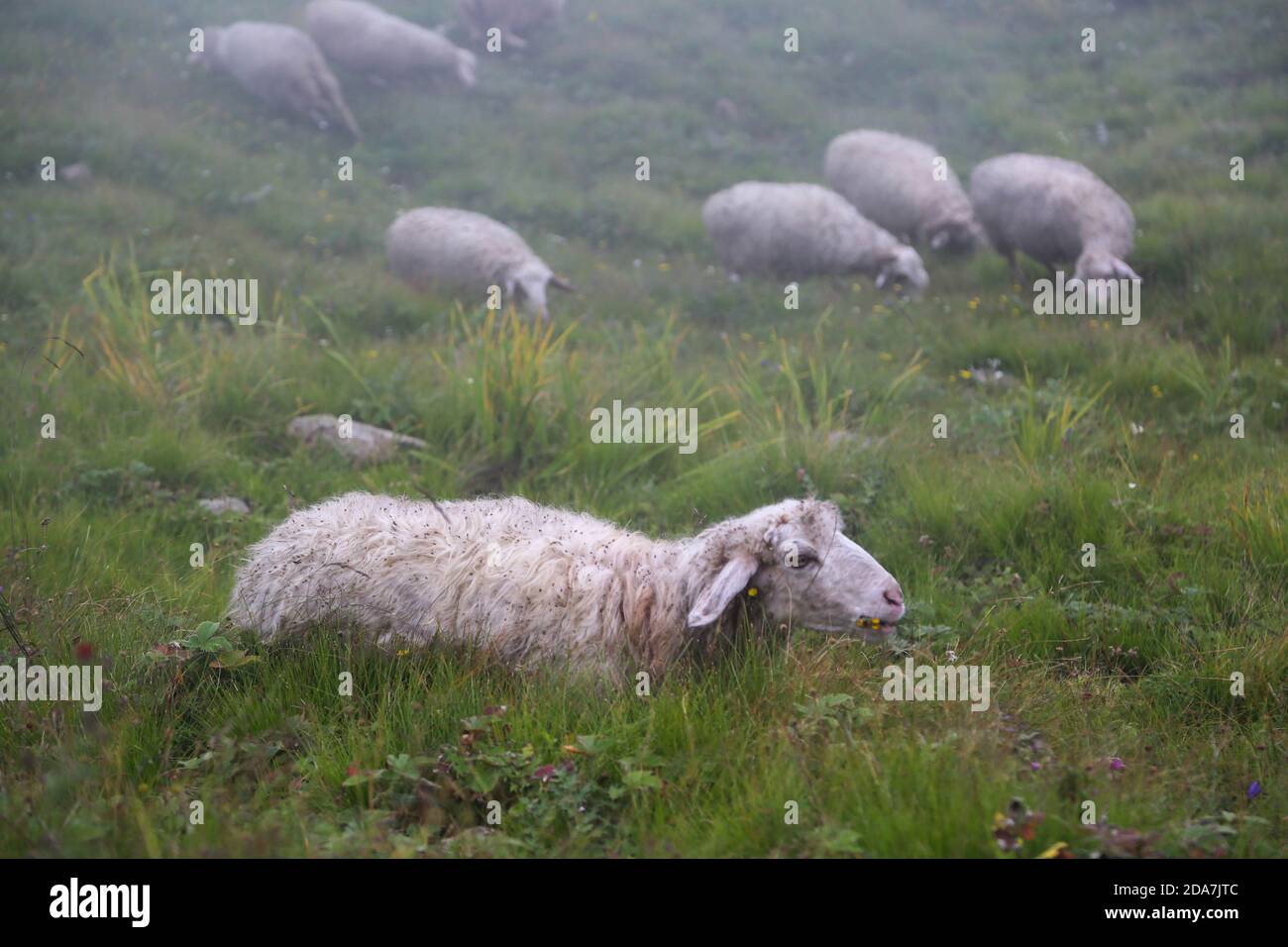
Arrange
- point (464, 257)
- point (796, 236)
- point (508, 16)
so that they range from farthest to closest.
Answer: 1. point (508, 16)
2. point (796, 236)
3. point (464, 257)

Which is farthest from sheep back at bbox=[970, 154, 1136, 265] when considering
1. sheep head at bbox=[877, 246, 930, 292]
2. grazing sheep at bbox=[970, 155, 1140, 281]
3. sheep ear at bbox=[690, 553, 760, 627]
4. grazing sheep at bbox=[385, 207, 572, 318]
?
sheep ear at bbox=[690, 553, 760, 627]

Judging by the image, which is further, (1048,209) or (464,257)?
(464,257)

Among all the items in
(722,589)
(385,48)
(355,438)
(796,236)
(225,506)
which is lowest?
(722,589)

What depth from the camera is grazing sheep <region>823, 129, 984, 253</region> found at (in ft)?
36.7

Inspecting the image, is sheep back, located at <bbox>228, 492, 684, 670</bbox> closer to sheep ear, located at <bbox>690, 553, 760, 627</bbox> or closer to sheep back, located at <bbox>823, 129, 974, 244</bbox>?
sheep ear, located at <bbox>690, 553, 760, 627</bbox>

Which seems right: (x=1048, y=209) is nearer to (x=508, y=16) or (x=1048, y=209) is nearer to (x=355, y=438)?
(x=355, y=438)

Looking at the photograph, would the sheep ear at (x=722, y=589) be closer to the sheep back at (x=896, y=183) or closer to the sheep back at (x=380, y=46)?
the sheep back at (x=896, y=183)

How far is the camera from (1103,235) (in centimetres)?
938

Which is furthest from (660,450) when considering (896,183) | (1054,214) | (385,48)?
(385,48)

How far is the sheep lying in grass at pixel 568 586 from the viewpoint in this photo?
422 centimetres

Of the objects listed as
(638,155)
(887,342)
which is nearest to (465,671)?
(887,342)

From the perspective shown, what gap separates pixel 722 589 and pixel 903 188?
29.2 ft

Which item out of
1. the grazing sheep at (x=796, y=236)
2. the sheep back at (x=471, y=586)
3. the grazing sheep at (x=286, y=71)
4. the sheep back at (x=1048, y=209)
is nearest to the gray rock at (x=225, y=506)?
the sheep back at (x=471, y=586)

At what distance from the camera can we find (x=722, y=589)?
402cm
